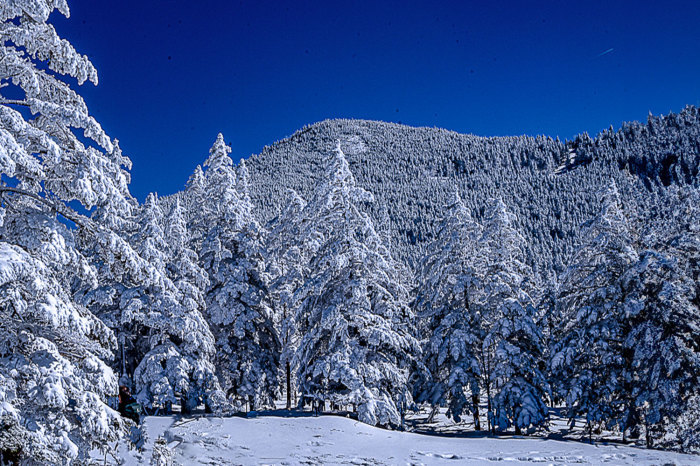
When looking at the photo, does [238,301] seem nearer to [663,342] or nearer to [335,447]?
[335,447]

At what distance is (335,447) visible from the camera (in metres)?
16.0

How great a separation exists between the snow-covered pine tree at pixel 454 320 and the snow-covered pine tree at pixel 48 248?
60.5 feet

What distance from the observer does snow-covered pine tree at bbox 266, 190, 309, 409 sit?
27.0 meters

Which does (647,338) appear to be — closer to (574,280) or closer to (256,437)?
(574,280)

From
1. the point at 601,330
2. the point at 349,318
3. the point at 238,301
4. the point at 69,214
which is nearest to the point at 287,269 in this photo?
the point at 238,301

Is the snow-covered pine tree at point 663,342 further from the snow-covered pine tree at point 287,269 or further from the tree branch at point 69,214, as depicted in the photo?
the tree branch at point 69,214

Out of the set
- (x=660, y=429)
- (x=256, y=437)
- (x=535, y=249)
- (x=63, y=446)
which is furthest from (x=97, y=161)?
(x=535, y=249)

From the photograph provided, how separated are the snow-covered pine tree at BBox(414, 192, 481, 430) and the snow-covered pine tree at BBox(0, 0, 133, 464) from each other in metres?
18.4

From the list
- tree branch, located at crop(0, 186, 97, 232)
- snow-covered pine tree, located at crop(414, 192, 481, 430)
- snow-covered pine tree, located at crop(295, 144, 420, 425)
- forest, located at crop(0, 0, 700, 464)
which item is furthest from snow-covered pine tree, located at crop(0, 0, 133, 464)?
snow-covered pine tree, located at crop(414, 192, 481, 430)

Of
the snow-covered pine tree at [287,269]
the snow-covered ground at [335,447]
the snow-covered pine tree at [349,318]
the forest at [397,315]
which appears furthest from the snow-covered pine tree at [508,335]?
the snow-covered pine tree at [287,269]

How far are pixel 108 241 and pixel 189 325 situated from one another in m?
14.7

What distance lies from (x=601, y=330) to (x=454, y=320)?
659 centimetres

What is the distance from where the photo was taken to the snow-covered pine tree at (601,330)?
22.2m

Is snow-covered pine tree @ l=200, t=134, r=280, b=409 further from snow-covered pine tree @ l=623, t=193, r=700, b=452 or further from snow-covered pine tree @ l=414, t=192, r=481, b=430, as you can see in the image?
snow-covered pine tree @ l=623, t=193, r=700, b=452
